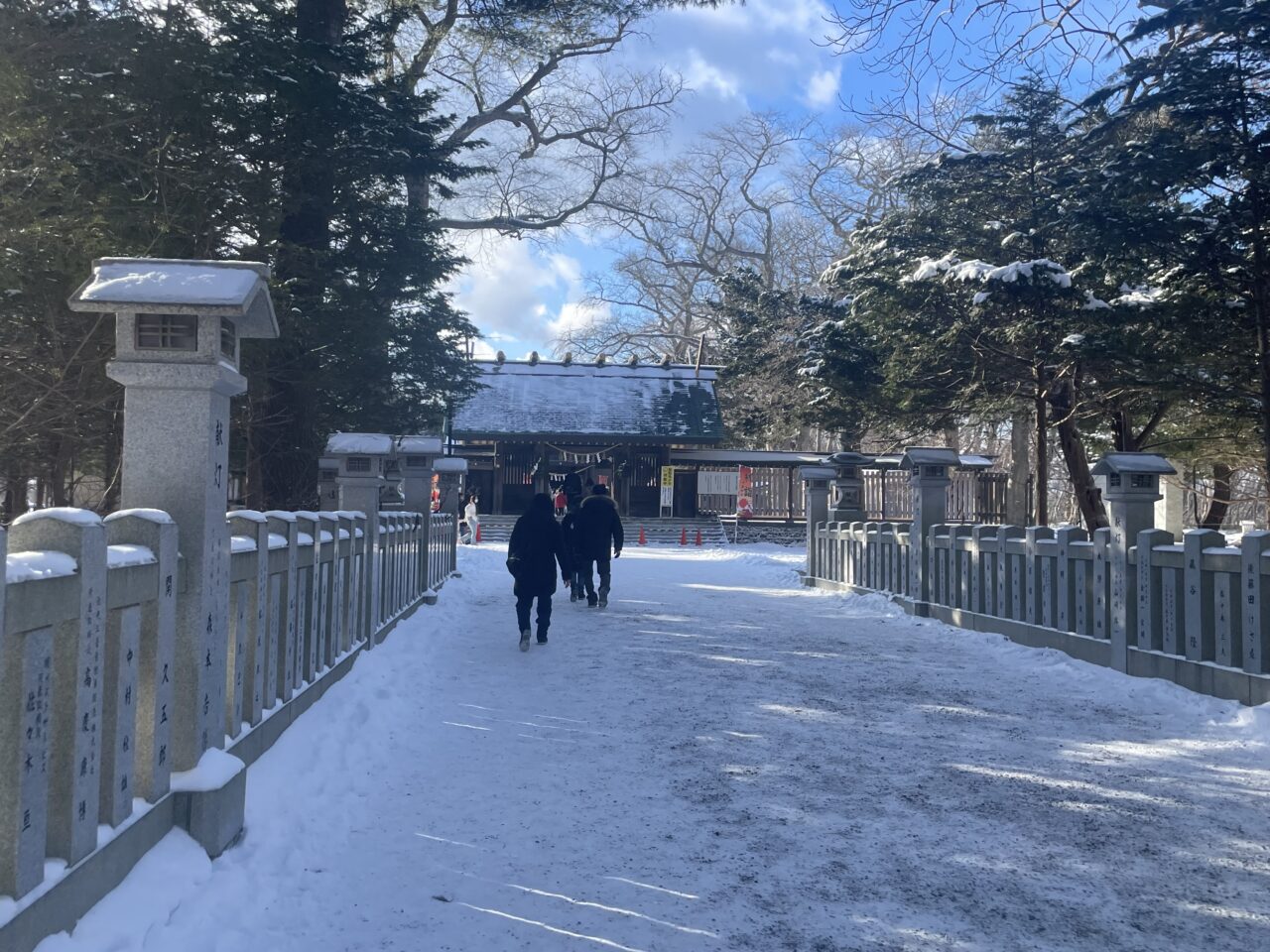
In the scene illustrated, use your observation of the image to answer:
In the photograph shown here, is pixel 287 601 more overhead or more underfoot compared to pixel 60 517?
more underfoot

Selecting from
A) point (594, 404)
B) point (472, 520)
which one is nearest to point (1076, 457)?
point (472, 520)

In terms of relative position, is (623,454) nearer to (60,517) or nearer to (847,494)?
(847,494)

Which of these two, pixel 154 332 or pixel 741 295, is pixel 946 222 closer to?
pixel 741 295

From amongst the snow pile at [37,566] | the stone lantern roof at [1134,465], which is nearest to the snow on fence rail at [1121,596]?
the stone lantern roof at [1134,465]

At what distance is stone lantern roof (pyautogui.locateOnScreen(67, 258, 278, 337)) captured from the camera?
406cm

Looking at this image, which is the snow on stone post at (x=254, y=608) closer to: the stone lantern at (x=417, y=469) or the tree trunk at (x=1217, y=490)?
the stone lantern at (x=417, y=469)

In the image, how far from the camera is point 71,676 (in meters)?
3.02

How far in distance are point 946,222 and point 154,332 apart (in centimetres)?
1658

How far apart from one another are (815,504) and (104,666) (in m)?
16.4

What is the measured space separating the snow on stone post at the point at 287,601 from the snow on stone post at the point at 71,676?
7.78ft

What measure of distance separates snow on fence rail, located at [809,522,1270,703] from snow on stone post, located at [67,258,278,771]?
6709 millimetres

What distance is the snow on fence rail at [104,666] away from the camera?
2693 mm

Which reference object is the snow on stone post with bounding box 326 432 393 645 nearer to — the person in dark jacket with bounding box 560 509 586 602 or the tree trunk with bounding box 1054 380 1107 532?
the person in dark jacket with bounding box 560 509 586 602

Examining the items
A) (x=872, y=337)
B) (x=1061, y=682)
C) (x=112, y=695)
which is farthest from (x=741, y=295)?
(x=112, y=695)
